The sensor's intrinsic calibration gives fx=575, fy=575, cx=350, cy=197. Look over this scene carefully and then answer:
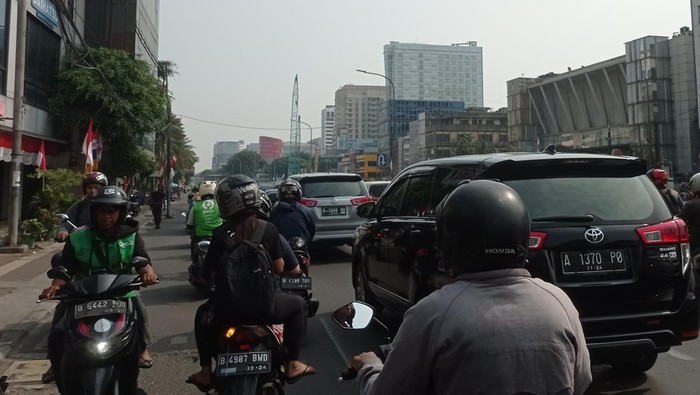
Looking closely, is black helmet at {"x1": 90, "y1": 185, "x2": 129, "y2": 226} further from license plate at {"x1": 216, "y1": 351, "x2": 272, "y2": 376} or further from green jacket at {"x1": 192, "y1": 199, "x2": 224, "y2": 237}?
green jacket at {"x1": 192, "y1": 199, "x2": 224, "y2": 237}

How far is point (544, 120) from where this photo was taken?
81188mm

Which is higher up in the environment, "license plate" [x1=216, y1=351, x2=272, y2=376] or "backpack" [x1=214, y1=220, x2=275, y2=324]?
Answer: "backpack" [x1=214, y1=220, x2=275, y2=324]

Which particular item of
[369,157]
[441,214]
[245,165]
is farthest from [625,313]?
[245,165]

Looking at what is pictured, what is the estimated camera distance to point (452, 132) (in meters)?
85.4

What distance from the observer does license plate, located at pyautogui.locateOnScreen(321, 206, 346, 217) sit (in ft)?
38.0

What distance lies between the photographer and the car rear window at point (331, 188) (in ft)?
38.5

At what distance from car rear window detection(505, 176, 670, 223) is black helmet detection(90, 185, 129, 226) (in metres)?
2.68

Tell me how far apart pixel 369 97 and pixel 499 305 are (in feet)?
477

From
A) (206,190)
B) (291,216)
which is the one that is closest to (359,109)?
(206,190)

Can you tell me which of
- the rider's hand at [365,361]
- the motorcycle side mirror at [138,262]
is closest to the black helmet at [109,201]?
the motorcycle side mirror at [138,262]

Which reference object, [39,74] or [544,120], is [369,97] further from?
[39,74]

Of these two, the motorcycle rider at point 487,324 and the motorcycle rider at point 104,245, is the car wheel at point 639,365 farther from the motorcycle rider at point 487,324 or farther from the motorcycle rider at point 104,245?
the motorcycle rider at point 104,245

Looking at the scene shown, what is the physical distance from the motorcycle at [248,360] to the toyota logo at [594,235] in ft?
6.91

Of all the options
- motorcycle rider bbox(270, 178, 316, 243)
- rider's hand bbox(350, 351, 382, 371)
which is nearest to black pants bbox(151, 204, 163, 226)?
motorcycle rider bbox(270, 178, 316, 243)
